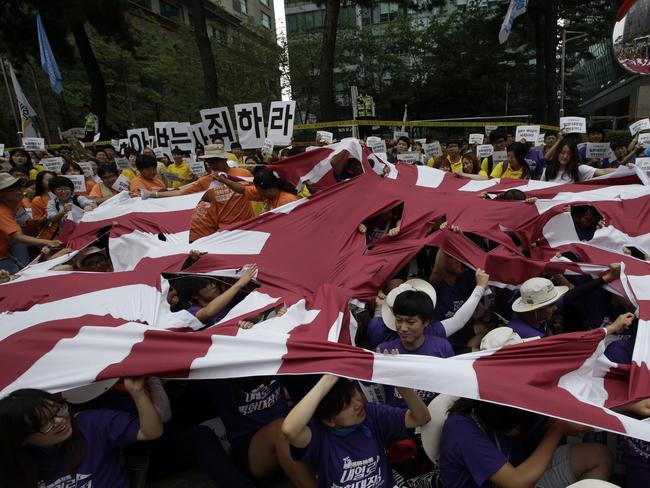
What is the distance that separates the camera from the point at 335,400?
1.85 metres

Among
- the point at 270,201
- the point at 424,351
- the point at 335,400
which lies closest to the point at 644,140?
the point at 270,201

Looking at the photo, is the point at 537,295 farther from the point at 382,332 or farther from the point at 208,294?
the point at 208,294

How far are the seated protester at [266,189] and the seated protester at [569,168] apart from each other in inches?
119

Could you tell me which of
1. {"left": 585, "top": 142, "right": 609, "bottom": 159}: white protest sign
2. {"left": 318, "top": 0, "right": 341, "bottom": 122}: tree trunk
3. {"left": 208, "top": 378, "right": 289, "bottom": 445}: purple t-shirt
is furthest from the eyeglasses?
{"left": 318, "top": 0, "right": 341, "bottom": 122}: tree trunk

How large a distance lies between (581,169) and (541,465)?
3.94 metres

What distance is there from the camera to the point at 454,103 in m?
25.7

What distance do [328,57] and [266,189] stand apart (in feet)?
32.4

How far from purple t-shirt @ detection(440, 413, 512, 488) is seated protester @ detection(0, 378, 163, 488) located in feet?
4.39

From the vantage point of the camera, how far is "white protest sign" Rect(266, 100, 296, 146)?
6.76 metres

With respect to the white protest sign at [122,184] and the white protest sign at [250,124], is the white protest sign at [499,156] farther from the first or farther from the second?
the white protest sign at [122,184]

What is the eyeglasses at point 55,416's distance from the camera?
1.70 metres

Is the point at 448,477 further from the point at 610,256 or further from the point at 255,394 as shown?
the point at 610,256

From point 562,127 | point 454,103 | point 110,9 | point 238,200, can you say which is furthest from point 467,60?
point 238,200

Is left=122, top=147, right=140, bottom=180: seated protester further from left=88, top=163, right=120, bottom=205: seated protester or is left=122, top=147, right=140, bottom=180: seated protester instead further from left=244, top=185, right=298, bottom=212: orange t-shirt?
left=244, top=185, right=298, bottom=212: orange t-shirt
